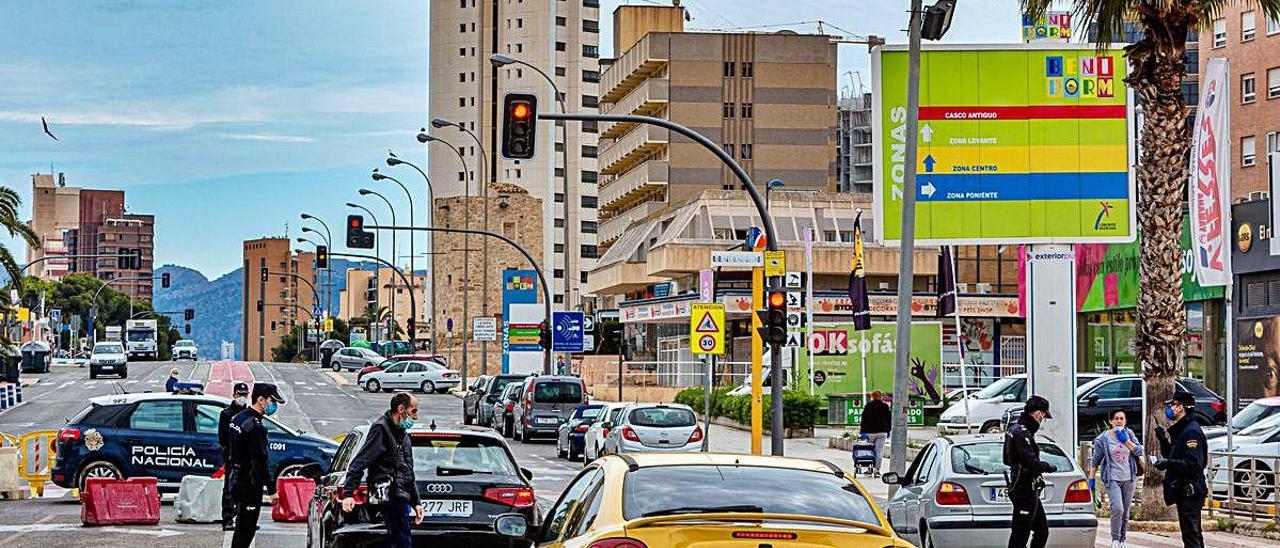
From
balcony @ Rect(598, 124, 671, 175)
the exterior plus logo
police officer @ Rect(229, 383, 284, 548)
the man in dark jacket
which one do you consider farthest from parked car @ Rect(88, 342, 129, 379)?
the man in dark jacket

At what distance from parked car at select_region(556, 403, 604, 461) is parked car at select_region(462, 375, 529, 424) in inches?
376

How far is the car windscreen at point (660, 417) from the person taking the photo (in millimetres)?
31281

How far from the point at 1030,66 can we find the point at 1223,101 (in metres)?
5.86

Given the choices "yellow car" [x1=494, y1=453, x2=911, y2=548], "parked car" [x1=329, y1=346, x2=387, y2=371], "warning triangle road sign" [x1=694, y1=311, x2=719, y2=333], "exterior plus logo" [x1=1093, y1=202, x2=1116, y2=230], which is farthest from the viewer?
"parked car" [x1=329, y1=346, x2=387, y2=371]

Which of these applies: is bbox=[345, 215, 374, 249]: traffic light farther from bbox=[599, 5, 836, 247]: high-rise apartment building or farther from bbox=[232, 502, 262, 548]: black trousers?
bbox=[599, 5, 836, 247]: high-rise apartment building

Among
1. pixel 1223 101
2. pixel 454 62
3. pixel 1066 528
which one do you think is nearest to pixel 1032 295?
pixel 1223 101

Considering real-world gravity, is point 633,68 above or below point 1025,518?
above

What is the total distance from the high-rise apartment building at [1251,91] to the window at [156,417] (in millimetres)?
53678

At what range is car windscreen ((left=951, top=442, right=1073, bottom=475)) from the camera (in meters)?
16.3

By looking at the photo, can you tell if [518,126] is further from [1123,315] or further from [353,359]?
[353,359]

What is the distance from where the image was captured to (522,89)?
5404 inches

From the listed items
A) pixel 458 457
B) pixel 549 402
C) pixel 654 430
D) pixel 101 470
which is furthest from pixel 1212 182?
pixel 549 402

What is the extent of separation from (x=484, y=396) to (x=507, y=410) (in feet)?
12.2

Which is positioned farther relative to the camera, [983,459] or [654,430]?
[654,430]
